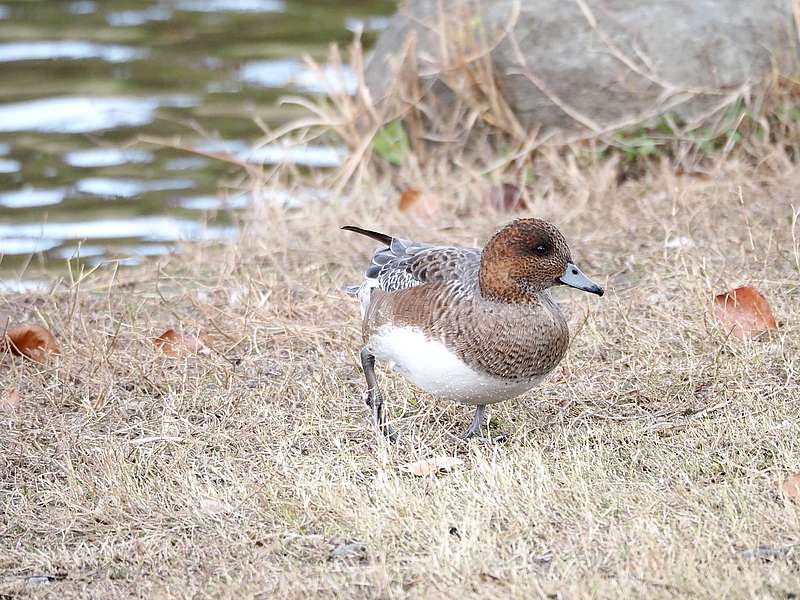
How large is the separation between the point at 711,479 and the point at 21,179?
5.40 m

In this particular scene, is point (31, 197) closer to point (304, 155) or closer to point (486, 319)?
point (304, 155)

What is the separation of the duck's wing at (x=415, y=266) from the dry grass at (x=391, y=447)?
1.56 ft

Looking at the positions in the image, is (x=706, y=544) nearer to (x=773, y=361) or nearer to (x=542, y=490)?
(x=542, y=490)

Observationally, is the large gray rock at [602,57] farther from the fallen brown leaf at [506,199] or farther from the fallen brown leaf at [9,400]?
the fallen brown leaf at [9,400]

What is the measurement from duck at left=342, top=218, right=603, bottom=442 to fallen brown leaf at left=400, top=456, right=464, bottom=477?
0.20 metres

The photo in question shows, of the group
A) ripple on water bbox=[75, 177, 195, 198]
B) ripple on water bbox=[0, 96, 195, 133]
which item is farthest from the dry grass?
ripple on water bbox=[0, 96, 195, 133]

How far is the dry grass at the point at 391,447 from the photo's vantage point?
331cm

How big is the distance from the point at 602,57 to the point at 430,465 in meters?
3.82

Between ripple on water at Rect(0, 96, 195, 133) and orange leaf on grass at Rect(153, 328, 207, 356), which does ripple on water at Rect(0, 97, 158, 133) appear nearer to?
ripple on water at Rect(0, 96, 195, 133)

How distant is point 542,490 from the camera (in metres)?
3.64

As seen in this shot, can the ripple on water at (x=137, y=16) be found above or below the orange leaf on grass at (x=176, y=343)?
below

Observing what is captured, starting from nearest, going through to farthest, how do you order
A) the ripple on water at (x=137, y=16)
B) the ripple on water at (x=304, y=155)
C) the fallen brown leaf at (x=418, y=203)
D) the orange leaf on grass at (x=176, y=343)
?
the orange leaf on grass at (x=176, y=343) < the fallen brown leaf at (x=418, y=203) < the ripple on water at (x=304, y=155) < the ripple on water at (x=137, y=16)

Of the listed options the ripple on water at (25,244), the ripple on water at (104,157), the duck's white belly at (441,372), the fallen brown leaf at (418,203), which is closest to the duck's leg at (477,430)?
the duck's white belly at (441,372)

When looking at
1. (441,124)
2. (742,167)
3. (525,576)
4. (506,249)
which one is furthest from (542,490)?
(441,124)
